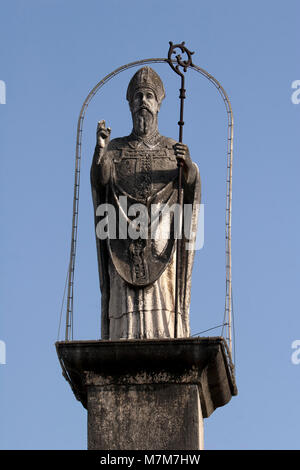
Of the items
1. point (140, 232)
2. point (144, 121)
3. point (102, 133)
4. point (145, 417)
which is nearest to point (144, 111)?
point (144, 121)

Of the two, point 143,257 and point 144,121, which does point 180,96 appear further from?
point 143,257

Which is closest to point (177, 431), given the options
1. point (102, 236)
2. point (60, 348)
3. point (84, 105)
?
point (60, 348)

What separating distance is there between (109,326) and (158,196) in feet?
5.63

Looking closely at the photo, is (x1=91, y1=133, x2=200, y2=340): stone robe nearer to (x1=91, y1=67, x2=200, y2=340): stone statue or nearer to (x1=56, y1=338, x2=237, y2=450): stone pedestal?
(x1=91, y1=67, x2=200, y2=340): stone statue

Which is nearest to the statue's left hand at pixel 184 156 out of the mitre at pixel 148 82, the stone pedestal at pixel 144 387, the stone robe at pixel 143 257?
the stone robe at pixel 143 257

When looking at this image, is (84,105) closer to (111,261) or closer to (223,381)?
(111,261)

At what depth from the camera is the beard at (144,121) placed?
1720 centimetres

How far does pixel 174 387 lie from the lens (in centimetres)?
1521

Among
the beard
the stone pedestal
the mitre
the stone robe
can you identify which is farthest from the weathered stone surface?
the mitre

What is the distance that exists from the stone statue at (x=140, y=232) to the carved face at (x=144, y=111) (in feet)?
0.08

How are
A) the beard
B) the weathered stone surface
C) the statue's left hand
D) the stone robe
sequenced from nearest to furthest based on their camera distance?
the weathered stone surface < the stone robe < the statue's left hand < the beard

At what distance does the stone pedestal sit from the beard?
3332 mm

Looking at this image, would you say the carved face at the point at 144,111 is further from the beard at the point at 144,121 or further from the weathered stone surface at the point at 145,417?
the weathered stone surface at the point at 145,417
